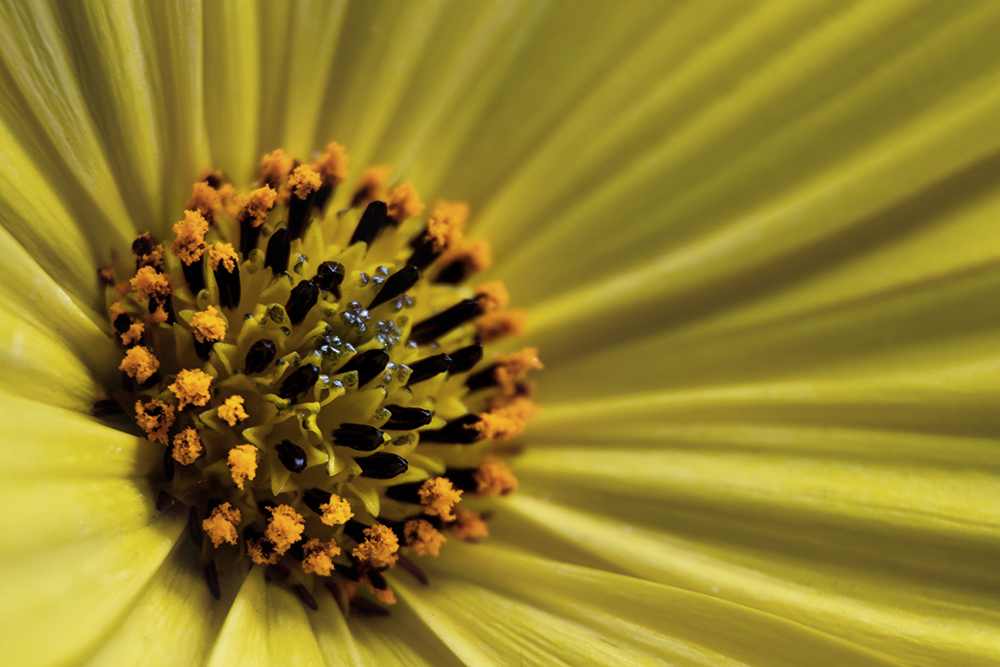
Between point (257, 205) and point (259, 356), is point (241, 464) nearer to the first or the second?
point (259, 356)

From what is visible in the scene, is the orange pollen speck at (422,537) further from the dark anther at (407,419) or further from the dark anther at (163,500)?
the dark anther at (163,500)

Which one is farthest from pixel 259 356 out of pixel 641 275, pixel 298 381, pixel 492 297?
pixel 641 275

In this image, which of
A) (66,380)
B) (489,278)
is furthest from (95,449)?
(489,278)

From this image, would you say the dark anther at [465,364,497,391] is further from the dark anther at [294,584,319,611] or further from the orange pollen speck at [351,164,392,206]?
the dark anther at [294,584,319,611]

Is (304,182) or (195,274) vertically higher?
(304,182)

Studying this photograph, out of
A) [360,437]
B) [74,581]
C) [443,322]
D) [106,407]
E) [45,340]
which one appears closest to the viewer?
Answer: [74,581]

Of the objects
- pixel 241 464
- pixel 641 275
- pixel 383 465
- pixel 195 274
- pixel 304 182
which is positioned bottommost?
pixel 241 464

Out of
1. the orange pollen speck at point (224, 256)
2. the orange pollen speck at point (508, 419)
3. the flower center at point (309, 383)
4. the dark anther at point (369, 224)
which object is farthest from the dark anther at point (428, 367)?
the orange pollen speck at point (224, 256)

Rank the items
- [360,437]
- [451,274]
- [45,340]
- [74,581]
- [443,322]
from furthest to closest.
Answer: [451,274], [443,322], [360,437], [45,340], [74,581]

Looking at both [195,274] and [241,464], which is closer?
[241,464]
